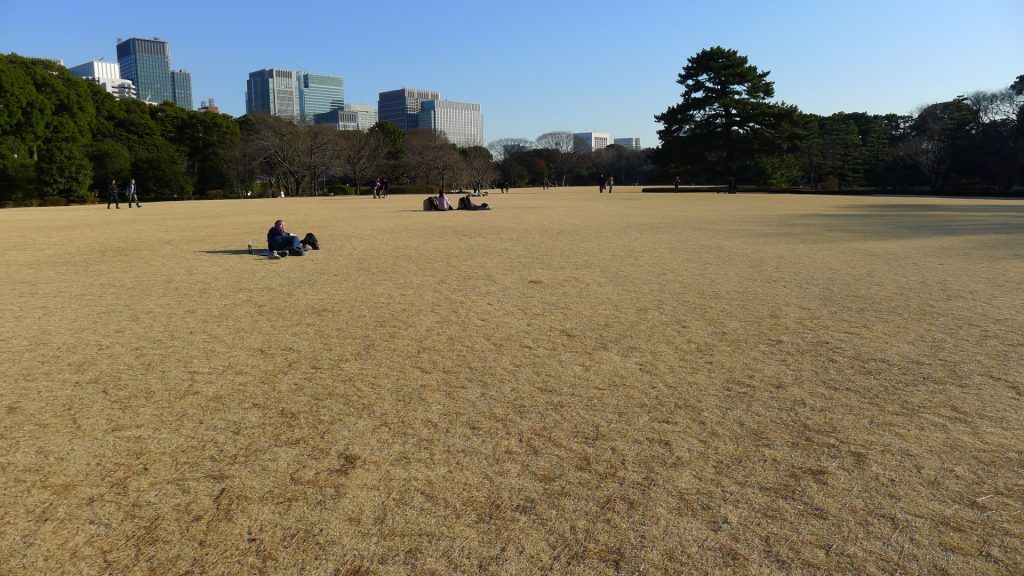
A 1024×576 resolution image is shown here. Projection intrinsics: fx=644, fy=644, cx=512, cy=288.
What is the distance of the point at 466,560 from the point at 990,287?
764 cm

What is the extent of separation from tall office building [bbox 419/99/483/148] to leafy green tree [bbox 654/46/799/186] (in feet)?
363

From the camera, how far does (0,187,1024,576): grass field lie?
2.37 meters

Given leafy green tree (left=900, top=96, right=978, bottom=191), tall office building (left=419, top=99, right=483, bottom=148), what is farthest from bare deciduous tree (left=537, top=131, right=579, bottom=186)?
tall office building (left=419, top=99, right=483, bottom=148)

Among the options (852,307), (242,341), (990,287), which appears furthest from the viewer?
(990,287)

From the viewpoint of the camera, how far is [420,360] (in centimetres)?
468

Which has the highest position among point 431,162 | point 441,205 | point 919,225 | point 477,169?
point 431,162

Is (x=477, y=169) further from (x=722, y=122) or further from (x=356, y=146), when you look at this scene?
(x=722, y=122)

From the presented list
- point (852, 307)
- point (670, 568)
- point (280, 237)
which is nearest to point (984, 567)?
point (670, 568)

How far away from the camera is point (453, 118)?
6314 inches

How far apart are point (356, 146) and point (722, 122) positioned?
3002 cm

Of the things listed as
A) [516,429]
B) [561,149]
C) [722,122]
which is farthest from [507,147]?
[516,429]

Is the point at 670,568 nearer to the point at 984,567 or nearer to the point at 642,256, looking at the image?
the point at 984,567

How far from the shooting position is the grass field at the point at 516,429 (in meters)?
2.37

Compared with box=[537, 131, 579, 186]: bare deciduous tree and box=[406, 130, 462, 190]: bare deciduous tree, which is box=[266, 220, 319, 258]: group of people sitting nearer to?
box=[406, 130, 462, 190]: bare deciduous tree
